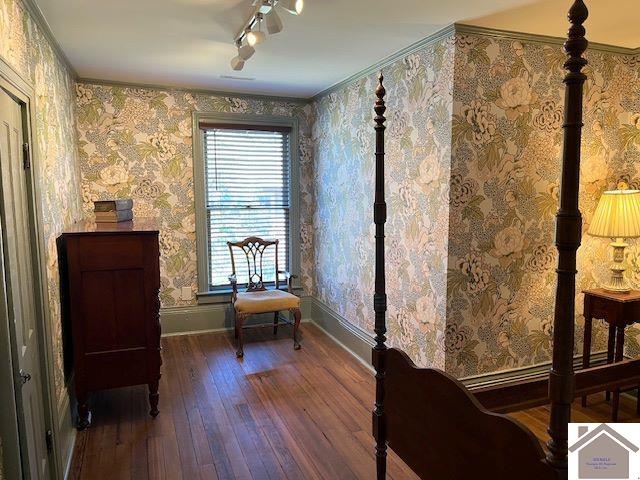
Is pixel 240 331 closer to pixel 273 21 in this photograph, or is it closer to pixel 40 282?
pixel 40 282

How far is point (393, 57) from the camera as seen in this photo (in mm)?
3266

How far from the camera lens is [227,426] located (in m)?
2.90

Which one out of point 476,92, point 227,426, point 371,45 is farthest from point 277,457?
point 371,45

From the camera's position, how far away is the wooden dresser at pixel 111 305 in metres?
2.77

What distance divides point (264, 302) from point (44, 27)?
101 inches

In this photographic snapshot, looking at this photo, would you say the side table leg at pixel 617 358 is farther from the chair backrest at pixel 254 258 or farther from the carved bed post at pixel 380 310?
the chair backrest at pixel 254 258

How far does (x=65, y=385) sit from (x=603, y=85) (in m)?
3.95

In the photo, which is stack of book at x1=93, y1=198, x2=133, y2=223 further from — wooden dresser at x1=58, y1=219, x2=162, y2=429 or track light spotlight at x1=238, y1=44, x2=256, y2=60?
track light spotlight at x1=238, y1=44, x2=256, y2=60

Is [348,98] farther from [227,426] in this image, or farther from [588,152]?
[227,426]

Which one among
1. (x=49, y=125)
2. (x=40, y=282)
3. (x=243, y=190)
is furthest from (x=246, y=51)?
(x=243, y=190)

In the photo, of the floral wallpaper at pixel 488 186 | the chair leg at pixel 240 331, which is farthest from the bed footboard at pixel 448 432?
the chair leg at pixel 240 331

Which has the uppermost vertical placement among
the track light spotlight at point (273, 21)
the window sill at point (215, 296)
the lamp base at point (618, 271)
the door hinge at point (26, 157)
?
the track light spotlight at point (273, 21)

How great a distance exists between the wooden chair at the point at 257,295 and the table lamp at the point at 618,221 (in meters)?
2.50

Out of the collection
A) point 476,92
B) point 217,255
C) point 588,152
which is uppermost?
point 476,92
